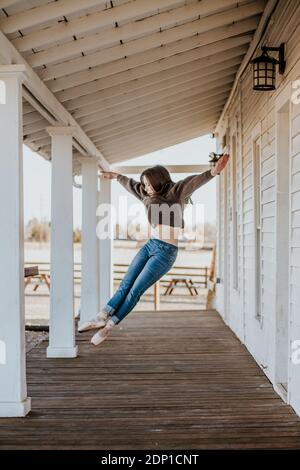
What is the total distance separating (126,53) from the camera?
4.74 metres

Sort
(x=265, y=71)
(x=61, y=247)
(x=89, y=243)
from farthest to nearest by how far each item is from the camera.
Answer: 1. (x=89, y=243)
2. (x=61, y=247)
3. (x=265, y=71)

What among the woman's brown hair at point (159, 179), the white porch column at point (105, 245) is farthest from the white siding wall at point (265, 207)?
the white porch column at point (105, 245)

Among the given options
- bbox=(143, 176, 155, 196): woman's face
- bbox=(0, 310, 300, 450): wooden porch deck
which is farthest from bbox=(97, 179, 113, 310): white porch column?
bbox=(143, 176, 155, 196): woman's face

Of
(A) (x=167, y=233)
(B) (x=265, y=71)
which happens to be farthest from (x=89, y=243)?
(B) (x=265, y=71)

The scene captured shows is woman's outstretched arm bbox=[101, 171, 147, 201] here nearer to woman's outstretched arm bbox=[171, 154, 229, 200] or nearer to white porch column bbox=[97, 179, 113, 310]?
woman's outstretched arm bbox=[171, 154, 229, 200]

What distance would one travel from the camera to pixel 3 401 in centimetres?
391

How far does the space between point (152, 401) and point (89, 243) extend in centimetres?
398

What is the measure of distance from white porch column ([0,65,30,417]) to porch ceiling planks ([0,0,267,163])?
0.49m

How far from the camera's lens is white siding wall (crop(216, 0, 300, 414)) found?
3848 millimetres

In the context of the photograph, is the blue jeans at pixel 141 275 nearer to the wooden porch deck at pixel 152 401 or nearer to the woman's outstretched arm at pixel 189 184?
the woman's outstretched arm at pixel 189 184

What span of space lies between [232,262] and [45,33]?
4.54m

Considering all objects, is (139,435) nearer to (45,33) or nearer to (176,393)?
(176,393)

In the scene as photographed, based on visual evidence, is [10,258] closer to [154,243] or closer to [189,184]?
[154,243]

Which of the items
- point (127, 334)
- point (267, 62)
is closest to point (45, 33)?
point (267, 62)
